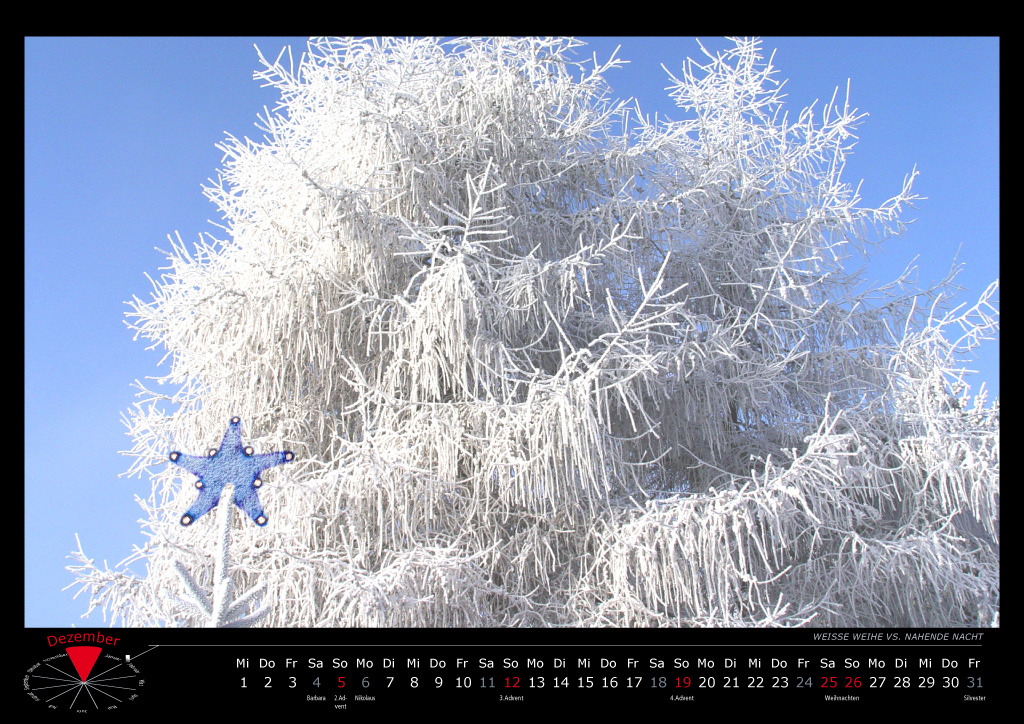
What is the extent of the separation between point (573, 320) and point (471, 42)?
6.71ft
